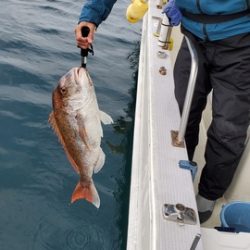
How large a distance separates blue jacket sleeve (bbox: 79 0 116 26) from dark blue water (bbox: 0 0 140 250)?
62.2 inches

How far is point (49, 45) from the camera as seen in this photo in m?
7.25

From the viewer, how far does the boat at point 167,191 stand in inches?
77.8

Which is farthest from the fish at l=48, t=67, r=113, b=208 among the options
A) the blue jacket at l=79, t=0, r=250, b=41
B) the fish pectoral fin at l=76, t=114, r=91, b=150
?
the blue jacket at l=79, t=0, r=250, b=41

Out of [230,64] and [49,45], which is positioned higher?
[230,64]

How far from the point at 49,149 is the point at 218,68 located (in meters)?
2.16

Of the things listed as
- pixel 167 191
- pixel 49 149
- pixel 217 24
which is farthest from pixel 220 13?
pixel 49 149

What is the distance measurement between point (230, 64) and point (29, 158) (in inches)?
89.2

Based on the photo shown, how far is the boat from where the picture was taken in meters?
1.98

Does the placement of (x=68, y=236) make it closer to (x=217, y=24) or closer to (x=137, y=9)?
(x=217, y=24)

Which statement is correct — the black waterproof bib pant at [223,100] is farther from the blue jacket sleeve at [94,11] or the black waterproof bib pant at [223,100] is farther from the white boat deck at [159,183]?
the blue jacket sleeve at [94,11]

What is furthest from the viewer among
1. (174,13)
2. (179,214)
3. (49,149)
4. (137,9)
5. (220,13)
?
(137,9)

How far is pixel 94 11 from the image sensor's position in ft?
9.52

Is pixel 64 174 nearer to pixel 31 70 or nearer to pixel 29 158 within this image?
pixel 29 158

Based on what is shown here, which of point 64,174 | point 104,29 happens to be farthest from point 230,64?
point 104,29
